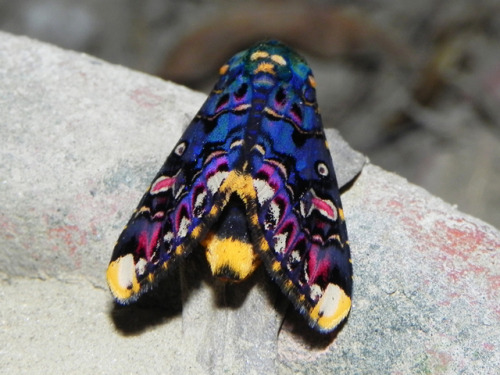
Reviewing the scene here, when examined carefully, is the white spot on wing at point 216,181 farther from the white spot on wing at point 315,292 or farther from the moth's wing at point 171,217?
the white spot on wing at point 315,292

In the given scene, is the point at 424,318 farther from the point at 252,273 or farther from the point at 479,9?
the point at 479,9

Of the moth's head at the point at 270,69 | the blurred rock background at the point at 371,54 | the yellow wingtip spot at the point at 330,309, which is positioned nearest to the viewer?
the yellow wingtip spot at the point at 330,309

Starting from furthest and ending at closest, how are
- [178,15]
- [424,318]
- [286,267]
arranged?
[178,15] < [424,318] < [286,267]

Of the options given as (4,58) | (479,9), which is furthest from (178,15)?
(4,58)

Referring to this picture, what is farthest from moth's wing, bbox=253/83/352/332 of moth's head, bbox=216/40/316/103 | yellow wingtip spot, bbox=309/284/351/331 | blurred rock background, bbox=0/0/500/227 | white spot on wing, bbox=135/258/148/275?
blurred rock background, bbox=0/0/500/227

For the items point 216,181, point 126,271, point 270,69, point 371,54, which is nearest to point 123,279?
point 126,271

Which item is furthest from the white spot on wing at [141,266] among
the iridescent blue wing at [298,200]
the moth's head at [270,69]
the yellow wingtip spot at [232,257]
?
the moth's head at [270,69]

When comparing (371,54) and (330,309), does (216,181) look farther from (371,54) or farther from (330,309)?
(371,54)
